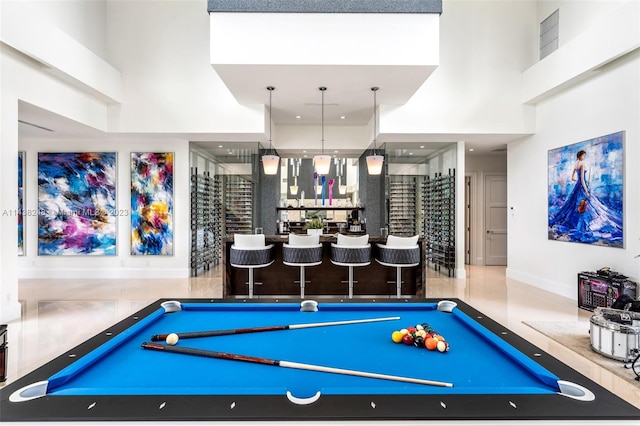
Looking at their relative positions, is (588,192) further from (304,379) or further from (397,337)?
(304,379)

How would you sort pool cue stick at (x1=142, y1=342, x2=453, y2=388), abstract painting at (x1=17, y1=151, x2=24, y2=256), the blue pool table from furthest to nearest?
abstract painting at (x1=17, y1=151, x2=24, y2=256) → pool cue stick at (x1=142, y1=342, x2=453, y2=388) → the blue pool table

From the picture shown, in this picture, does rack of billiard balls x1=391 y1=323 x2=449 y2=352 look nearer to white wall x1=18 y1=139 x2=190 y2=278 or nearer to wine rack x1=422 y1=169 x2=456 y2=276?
wine rack x1=422 y1=169 x2=456 y2=276

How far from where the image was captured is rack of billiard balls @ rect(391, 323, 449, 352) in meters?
1.56

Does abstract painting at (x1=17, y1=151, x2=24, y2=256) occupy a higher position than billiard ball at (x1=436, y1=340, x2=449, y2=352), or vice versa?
abstract painting at (x1=17, y1=151, x2=24, y2=256)

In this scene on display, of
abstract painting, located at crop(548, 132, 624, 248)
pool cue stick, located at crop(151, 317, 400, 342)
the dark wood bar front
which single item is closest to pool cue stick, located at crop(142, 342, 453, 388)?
pool cue stick, located at crop(151, 317, 400, 342)

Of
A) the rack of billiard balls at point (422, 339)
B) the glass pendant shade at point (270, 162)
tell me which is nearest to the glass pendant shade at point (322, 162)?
the glass pendant shade at point (270, 162)

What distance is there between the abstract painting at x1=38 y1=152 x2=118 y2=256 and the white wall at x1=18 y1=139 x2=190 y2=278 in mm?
123

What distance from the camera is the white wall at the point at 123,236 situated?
729 cm

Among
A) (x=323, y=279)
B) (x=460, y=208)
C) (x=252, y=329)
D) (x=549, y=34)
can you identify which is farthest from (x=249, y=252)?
(x=549, y=34)

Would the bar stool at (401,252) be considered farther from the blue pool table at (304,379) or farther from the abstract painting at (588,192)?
the blue pool table at (304,379)

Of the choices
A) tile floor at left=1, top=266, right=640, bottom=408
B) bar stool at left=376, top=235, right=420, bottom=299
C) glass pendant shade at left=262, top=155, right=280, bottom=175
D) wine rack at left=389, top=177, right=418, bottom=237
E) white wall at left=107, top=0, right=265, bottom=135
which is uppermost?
white wall at left=107, top=0, right=265, bottom=135

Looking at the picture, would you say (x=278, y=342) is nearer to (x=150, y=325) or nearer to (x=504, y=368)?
(x=150, y=325)

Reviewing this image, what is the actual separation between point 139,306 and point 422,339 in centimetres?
482

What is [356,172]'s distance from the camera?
9.66m
